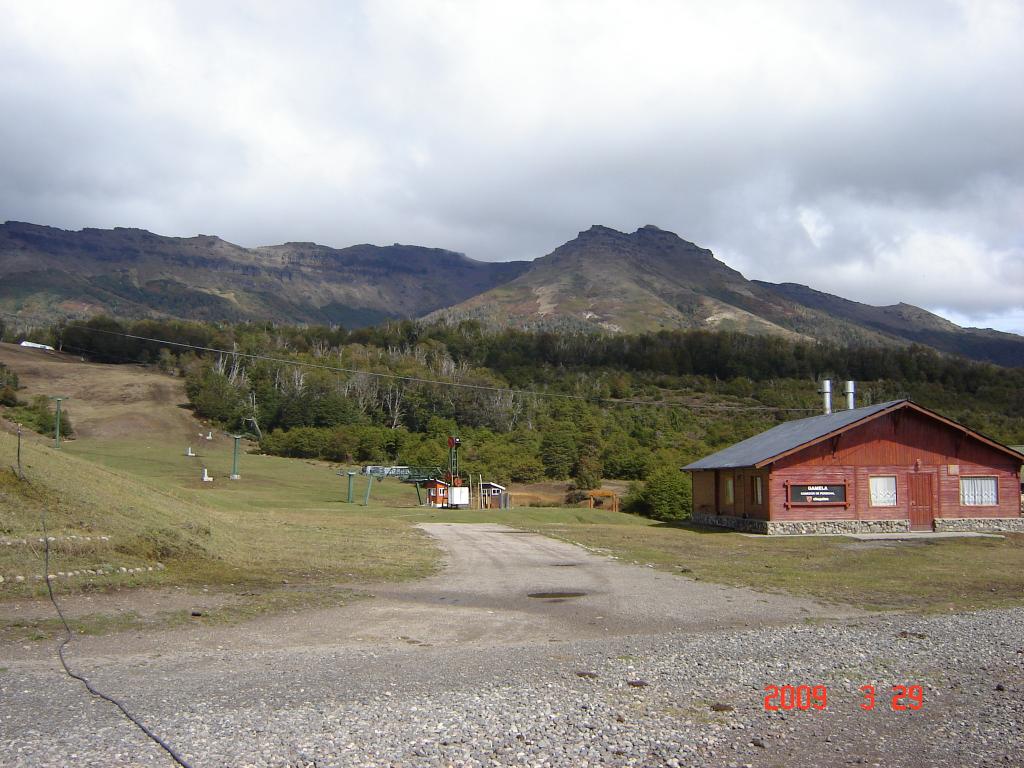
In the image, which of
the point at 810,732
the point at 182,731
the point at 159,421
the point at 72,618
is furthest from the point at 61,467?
the point at 159,421

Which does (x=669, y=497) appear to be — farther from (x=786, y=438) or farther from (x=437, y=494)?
(x=437, y=494)

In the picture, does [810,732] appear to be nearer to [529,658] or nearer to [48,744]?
[529,658]

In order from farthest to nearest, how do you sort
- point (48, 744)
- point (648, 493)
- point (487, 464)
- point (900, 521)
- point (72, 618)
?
point (487, 464) < point (648, 493) < point (900, 521) < point (72, 618) < point (48, 744)

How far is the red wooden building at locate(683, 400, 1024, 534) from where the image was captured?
115ft

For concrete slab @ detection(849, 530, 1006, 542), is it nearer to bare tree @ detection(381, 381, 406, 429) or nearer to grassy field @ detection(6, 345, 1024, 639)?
grassy field @ detection(6, 345, 1024, 639)

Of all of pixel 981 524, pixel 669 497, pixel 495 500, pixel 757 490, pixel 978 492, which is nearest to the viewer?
pixel 981 524

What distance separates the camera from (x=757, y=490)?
120 feet

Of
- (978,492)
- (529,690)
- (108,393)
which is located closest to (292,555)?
(529,690)

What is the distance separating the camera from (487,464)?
86125 millimetres

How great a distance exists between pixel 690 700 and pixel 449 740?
267cm

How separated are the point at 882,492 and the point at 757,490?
17.5 ft

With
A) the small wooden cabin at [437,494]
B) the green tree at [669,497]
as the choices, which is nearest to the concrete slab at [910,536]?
the green tree at [669,497]
